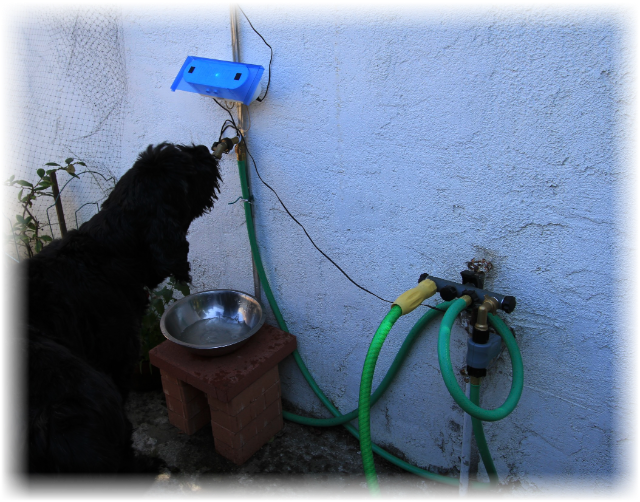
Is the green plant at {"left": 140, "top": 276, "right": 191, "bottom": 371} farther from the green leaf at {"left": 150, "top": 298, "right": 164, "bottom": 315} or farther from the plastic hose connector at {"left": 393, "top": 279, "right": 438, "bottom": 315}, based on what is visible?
the plastic hose connector at {"left": 393, "top": 279, "right": 438, "bottom": 315}

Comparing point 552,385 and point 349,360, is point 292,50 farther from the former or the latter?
point 552,385

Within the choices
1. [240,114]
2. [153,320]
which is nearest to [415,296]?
[240,114]

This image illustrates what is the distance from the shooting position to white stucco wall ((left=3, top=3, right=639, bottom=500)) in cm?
160

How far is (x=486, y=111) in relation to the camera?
5.78ft

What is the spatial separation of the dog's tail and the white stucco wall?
3.81 ft

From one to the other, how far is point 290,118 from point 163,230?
32.1 inches

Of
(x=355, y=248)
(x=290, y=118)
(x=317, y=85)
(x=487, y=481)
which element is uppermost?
(x=317, y=85)

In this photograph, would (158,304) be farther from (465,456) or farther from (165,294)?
(465,456)

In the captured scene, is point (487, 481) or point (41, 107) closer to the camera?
point (487, 481)

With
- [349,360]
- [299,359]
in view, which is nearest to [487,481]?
[349,360]

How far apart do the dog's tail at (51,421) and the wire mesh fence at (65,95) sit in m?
1.91

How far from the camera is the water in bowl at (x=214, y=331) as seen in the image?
2.69 meters

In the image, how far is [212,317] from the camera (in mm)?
2846

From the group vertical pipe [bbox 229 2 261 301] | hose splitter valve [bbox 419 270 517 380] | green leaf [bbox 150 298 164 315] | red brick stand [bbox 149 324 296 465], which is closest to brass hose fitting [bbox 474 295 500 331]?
hose splitter valve [bbox 419 270 517 380]
